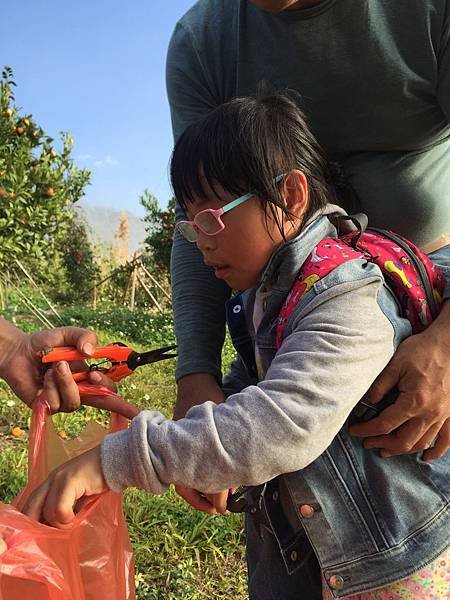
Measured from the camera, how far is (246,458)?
3.05 ft

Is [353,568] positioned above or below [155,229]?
above

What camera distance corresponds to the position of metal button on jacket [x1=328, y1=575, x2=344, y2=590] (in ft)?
3.66

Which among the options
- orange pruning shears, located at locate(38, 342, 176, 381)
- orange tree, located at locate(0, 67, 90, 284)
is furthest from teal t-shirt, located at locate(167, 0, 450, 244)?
orange tree, located at locate(0, 67, 90, 284)

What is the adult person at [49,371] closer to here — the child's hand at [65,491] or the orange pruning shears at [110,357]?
the orange pruning shears at [110,357]

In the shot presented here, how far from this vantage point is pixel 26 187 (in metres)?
6.14

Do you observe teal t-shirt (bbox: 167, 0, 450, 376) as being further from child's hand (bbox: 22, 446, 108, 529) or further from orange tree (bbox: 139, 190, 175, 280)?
orange tree (bbox: 139, 190, 175, 280)

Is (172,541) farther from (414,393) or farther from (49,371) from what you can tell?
(414,393)

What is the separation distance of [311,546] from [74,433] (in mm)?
2353

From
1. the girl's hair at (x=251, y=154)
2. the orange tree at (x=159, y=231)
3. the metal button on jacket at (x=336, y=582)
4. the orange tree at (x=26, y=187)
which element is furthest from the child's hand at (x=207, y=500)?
the orange tree at (x=159, y=231)

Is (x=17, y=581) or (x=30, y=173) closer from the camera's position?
(x=17, y=581)

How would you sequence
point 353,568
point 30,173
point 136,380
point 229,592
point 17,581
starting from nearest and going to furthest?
point 17,581, point 353,568, point 229,592, point 136,380, point 30,173

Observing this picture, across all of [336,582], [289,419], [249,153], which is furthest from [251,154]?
[336,582]

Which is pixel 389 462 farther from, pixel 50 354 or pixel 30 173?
pixel 30 173

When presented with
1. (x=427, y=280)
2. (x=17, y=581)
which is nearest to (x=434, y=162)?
(x=427, y=280)
